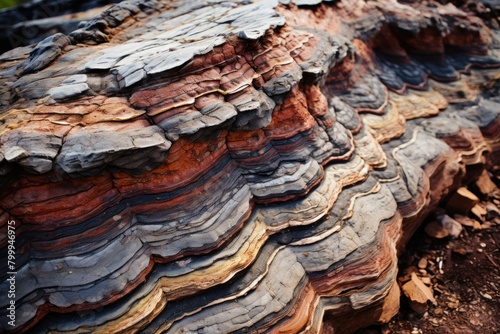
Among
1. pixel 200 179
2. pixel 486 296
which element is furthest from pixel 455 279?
pixel 200 179

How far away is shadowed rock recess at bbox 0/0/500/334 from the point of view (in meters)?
2.53

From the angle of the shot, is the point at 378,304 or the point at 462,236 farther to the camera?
the point at 462,236

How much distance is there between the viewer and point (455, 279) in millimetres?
4215

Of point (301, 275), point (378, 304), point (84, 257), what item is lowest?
point (378, 304)

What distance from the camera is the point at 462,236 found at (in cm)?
476

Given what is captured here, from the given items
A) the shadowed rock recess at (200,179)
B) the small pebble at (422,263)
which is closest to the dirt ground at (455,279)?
the small pebble at (422,263)

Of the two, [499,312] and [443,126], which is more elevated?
[443,126]

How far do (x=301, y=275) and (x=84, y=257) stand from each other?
1670mm

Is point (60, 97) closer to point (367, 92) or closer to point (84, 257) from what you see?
point (84, 257)

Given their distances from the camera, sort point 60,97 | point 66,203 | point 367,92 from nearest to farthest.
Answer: point 66,203 < point 60,97 < point 367,92

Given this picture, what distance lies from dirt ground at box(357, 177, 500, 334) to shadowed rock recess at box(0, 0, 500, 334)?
317mm

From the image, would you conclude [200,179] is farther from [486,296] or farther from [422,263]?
[486,296]

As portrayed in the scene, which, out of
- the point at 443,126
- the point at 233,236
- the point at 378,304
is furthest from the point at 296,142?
the point at 443,126

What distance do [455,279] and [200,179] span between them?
3257mm
